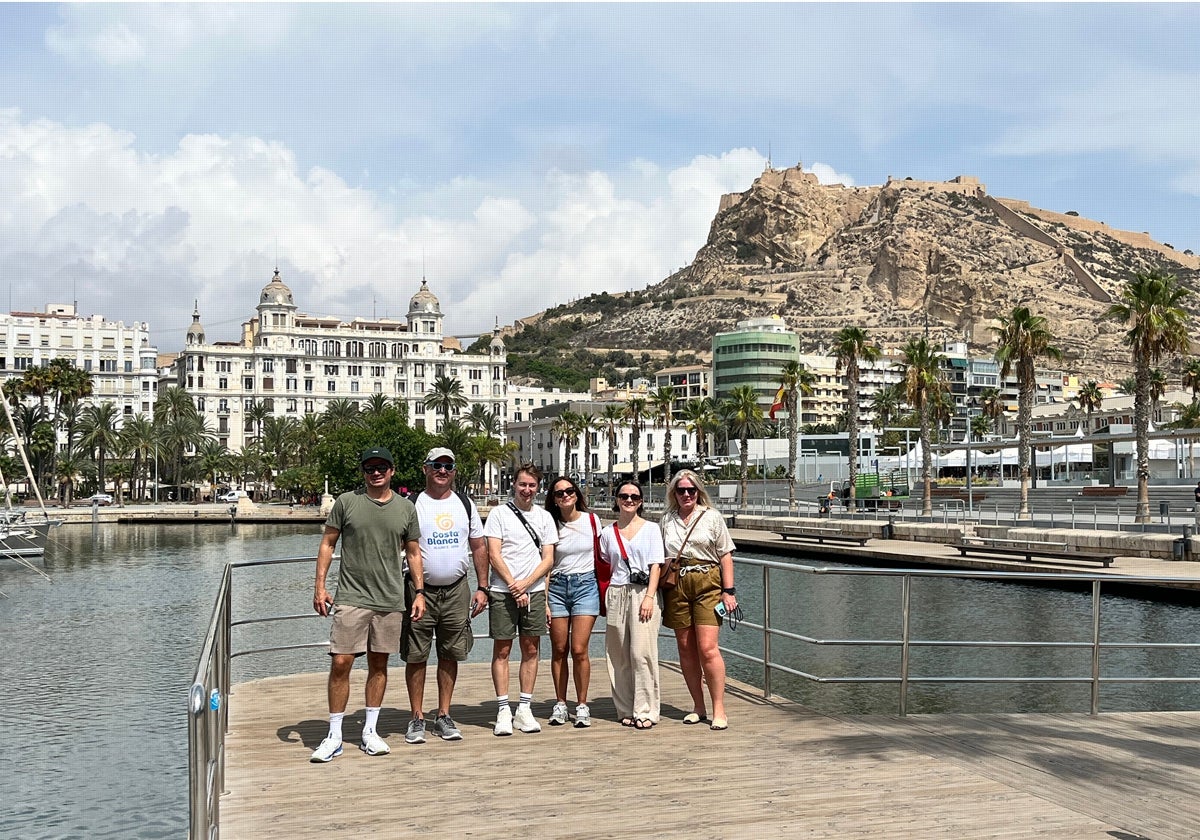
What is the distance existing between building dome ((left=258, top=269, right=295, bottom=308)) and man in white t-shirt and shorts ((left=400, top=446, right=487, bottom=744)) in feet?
415

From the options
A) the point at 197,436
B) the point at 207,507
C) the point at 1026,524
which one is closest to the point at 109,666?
the point at 1026,524

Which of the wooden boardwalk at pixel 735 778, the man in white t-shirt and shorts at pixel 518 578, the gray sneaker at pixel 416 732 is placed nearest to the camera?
the wooden boardwalk at pixel 735 778

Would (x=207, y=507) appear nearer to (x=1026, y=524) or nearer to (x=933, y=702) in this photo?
(x=1026, y=524)

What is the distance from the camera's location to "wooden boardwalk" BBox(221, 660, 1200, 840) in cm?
599

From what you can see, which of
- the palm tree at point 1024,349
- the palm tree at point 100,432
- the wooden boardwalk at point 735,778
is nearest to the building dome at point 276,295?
the palm tree at point 100,432

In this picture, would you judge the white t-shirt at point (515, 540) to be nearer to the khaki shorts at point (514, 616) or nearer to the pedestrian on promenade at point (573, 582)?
the khaki shorts at point (514, 616)

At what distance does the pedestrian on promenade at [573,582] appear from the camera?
326 inches

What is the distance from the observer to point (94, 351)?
5049 inches

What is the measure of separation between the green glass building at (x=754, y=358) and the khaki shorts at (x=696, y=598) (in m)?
148

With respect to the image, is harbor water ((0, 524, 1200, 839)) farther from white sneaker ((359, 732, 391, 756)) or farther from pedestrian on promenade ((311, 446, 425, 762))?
pedestrian on promenade ((311, 446, 425, 762))

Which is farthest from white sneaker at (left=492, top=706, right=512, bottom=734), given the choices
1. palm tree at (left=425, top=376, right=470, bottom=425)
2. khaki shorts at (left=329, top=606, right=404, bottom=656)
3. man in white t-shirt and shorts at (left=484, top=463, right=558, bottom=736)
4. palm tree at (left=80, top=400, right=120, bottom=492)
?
palm tree at (left=425, top=376, right=470, bottom=425)

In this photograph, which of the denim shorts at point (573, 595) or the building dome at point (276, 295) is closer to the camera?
the denim shorts at point (573, 595)

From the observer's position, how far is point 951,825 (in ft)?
19.6

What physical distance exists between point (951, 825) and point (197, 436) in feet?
367
